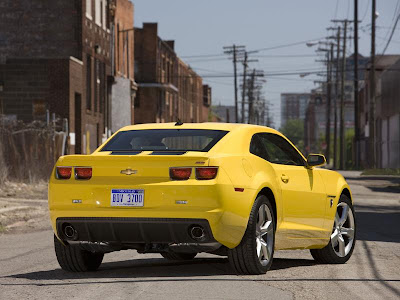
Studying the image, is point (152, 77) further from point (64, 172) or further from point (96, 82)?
point (64, 172)

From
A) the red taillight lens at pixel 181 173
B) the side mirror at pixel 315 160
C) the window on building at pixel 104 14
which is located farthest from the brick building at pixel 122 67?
the red taillight lens at pixel 181 173

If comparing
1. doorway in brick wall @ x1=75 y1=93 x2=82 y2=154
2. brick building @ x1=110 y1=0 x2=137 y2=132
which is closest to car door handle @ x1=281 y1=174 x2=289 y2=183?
doorway in brick wall @ x1=75 y1=93 x2=82 y2=154

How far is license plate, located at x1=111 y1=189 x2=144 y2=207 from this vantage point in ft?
29.8

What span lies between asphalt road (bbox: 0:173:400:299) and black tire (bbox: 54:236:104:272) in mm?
118

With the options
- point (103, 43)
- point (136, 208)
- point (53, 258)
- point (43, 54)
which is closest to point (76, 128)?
point (43, 54)

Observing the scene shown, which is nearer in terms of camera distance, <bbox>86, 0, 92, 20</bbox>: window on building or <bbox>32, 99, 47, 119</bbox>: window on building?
<bbox>32, 99, 47, 119</bbox>: window on building

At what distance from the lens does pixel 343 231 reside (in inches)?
452

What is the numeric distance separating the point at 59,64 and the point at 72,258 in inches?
1270

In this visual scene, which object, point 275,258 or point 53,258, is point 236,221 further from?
point 53,258

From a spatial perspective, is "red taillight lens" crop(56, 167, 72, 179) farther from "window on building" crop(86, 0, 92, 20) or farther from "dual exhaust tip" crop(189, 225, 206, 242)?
"window on building" crop(86, 0, 92, 20)

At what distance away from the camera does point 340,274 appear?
10039mm

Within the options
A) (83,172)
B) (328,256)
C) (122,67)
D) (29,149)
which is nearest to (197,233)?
(83,172)

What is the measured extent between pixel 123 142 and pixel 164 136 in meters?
0.46

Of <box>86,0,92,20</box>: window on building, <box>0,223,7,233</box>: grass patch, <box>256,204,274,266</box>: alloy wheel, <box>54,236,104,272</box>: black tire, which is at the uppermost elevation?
<box>86,0,92,20</box>: window on building
